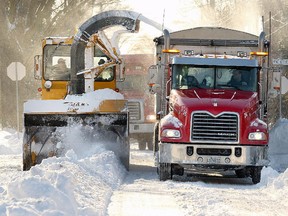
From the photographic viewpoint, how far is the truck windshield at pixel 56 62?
65.1ft

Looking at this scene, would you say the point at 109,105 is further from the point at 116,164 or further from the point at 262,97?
the point at 262,97

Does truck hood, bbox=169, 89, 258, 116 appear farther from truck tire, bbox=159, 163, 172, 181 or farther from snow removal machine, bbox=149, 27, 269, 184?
truck tire, bbox=159, 163, 172, 181

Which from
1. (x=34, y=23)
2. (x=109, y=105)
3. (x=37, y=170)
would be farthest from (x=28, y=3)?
(x=37, y=170)

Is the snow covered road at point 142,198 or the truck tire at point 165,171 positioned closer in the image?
the snow covered road at point 142,198

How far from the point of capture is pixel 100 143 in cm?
1655

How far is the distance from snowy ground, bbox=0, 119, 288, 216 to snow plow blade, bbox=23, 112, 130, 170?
38cm

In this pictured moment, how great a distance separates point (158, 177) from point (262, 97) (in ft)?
9.08

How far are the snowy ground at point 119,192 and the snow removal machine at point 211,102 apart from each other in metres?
0.49

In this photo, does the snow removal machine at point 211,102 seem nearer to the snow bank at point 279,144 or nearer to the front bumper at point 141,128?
the snow bank at point 279,144

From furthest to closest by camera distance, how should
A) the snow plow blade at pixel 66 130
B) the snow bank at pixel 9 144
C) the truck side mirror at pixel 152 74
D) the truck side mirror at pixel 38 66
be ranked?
the snow bank at pixel 9 144 < the truck side mirror at pixel 38 66 < the snow plow blade at pixel 66 130 < the truck side mirror at pixel 152 74

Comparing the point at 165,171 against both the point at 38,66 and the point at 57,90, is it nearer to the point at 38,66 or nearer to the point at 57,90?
the point at 38,66

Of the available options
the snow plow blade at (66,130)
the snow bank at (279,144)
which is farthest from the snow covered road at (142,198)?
the snow bank at (279,144)

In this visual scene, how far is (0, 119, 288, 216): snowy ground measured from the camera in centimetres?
931

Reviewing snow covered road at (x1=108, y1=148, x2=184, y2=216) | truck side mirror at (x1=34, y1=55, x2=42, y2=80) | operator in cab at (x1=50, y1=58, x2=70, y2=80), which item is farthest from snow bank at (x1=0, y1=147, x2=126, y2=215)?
operator in cab at (x1=50, y1=58, x2=70, y2=80)
